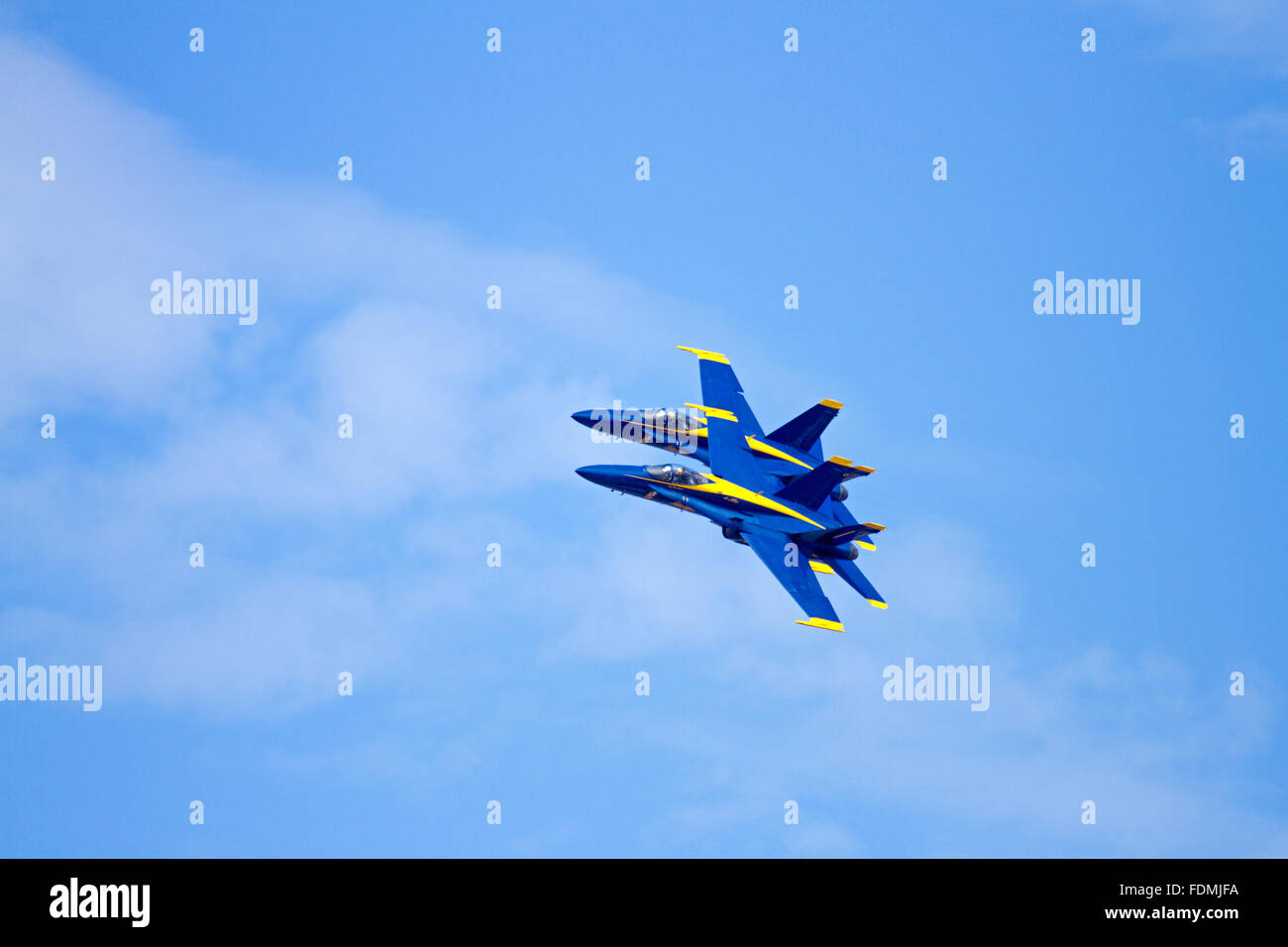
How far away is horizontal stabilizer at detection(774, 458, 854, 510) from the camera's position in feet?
228

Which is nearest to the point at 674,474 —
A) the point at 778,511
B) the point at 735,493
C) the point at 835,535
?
the point at 735,493

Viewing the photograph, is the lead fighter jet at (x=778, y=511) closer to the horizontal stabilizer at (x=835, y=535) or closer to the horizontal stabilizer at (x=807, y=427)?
the horizontal stabilizer at (x=835, y=535)

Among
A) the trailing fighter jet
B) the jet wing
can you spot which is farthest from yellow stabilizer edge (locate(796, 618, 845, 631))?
the trailing fighter jet

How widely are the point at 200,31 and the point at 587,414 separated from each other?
26.1 m

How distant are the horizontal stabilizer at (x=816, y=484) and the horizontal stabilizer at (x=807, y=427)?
15.1 feet

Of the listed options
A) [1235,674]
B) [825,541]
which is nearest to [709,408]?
[825,541]

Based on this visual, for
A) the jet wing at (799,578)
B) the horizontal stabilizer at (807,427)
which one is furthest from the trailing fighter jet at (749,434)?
the jet wing at (799,578)

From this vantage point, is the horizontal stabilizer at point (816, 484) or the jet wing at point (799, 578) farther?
the horizontal stabilizer at point (816, 484)

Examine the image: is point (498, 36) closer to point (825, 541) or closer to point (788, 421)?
point (788, 421)

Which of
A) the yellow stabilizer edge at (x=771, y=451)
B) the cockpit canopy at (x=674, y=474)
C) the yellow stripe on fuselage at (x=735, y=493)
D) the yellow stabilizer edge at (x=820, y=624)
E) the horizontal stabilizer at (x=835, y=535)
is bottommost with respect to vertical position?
the yellow stabilizer edge at (x=820, y=624)

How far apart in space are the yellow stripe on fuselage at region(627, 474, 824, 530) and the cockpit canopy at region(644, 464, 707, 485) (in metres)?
0.14

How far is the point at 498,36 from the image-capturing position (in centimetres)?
7294

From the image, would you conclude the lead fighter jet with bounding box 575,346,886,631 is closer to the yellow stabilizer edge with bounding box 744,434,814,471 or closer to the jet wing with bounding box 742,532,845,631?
the jet wing with bounding box 742,532,845,631

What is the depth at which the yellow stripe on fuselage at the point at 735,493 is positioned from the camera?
69625 millimetres
